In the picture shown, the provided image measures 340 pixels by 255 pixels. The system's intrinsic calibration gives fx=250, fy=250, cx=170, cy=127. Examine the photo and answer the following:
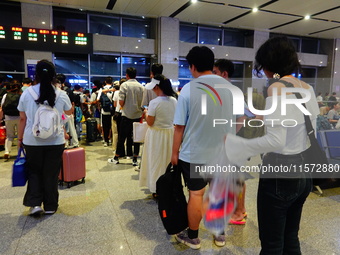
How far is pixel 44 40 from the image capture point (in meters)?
7.92

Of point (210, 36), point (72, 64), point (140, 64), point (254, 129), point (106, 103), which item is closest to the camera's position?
point (254, 129)

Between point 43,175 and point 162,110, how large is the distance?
4.51ft

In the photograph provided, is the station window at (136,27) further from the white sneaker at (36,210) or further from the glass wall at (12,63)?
the white sneaker at (36,210)

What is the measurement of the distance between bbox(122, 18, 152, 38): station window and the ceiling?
536 millimetres

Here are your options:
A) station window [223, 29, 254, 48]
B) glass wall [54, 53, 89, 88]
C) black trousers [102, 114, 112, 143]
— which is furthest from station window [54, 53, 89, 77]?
station window [223, 29, 254, 48]

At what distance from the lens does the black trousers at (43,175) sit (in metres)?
2.44

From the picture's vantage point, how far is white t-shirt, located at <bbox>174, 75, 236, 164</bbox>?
1.79m

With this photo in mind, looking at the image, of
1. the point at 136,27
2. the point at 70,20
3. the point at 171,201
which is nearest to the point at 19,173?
the point at 171,201

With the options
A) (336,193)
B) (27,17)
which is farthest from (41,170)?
(27,17)

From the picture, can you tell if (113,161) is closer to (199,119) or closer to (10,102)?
(10,102)

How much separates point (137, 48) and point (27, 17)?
3.61m

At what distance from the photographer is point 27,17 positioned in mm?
7844

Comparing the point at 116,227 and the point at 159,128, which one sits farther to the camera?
the point at 159,128

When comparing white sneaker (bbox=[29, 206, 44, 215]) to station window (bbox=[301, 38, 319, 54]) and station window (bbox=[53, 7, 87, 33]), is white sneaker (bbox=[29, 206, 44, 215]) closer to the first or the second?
station window (bbox=[53, 7, 87, 33])
